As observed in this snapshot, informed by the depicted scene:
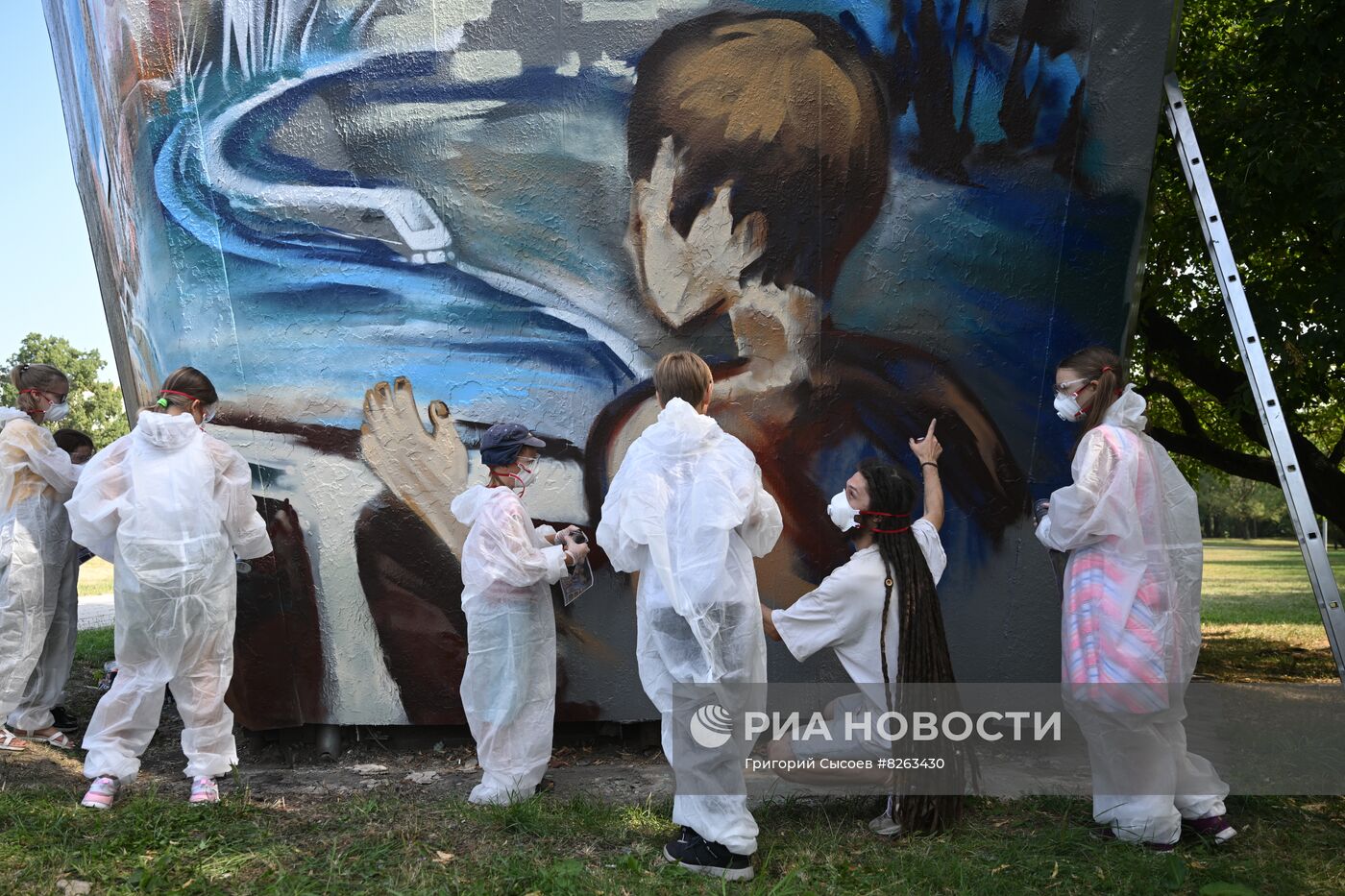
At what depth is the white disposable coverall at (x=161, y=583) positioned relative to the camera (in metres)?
4.68

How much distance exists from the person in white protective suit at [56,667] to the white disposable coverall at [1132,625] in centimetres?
548

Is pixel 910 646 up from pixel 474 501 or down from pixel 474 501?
down

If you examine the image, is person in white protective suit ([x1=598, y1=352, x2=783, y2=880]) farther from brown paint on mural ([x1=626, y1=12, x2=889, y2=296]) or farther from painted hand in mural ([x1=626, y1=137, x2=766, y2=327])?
brown paint on mural ([x1=626, y1=12, x2=889, y2=296])

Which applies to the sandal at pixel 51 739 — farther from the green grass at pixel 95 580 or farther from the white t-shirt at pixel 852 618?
the green grass at pixel 95 580

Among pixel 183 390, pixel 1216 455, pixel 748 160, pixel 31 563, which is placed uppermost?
pixel 748 160

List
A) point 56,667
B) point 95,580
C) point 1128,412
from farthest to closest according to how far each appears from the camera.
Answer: point 95,580 < point 56,667 < point 1128,412

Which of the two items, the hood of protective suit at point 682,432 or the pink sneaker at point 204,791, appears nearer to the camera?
the hood of protective suit at point 682,432

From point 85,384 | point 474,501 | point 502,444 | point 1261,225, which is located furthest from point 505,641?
point 85,384

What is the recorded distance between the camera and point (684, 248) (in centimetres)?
565

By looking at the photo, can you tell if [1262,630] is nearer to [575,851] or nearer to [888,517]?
[888,517]

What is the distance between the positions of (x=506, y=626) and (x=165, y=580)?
4.91 feet

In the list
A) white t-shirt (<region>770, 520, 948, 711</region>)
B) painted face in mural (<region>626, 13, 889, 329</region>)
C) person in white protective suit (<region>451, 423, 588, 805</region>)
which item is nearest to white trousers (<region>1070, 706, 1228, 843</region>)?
white t-shirt (<region>770, 520, 948, 711</region>)

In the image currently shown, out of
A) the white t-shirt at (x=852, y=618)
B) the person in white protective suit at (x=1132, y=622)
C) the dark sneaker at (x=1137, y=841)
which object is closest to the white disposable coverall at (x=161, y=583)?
the white t-shirt at (x=852, y=618)
